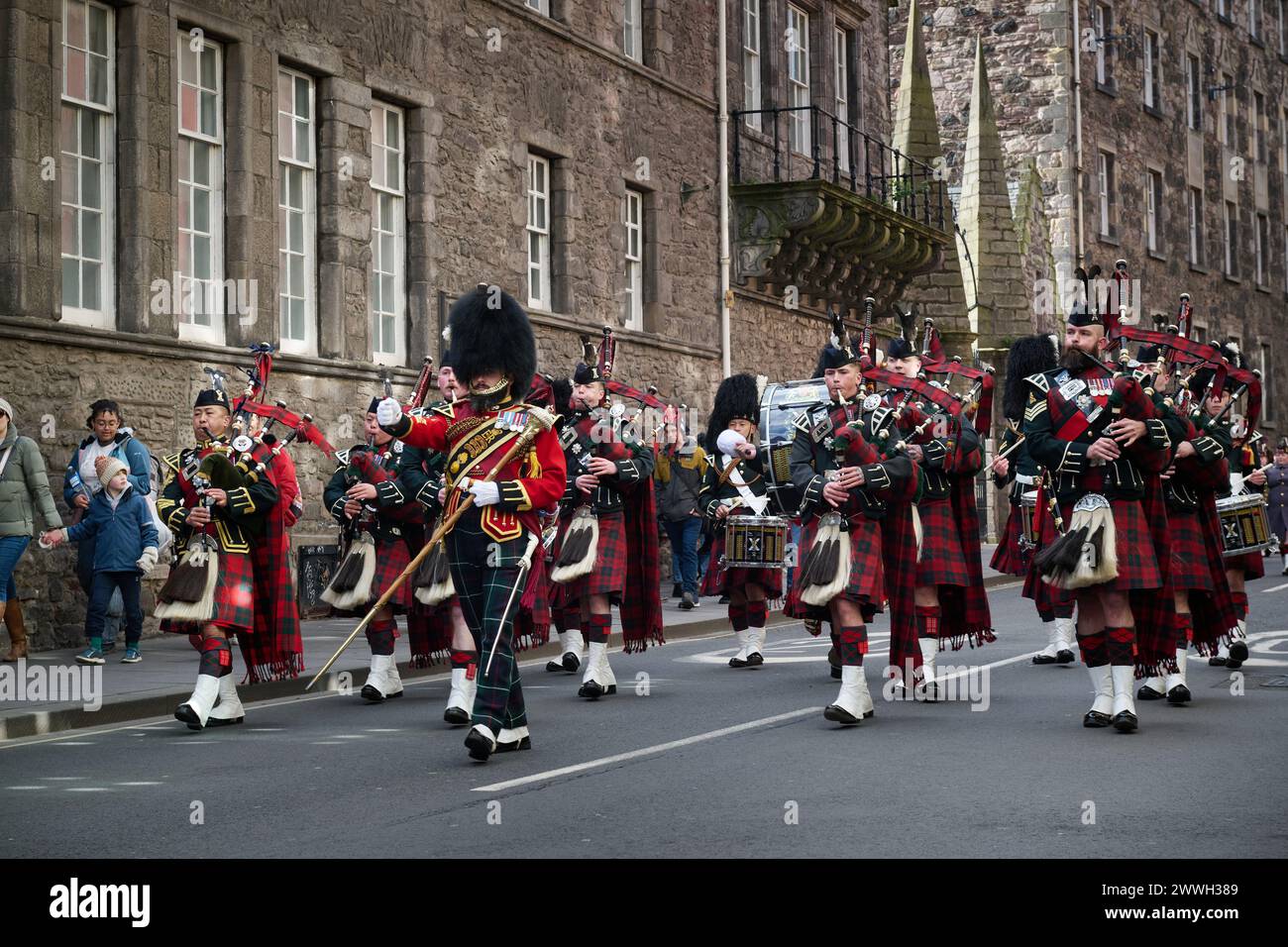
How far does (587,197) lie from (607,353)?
38.6 feet

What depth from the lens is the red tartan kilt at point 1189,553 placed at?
11148 millimetres

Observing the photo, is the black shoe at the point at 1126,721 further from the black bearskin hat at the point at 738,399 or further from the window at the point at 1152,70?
the window at the point at 1152,70

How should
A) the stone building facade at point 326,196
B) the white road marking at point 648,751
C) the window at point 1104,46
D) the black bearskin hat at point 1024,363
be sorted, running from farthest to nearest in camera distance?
the window at point 1104,46
the stone building facade at point 326,196
the black bearskin hat at point 1024,363
the white road marking at point 648,751

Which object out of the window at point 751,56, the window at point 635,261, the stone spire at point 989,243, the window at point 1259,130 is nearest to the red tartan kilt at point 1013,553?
the window at point 635,261

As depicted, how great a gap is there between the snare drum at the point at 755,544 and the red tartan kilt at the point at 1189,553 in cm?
331

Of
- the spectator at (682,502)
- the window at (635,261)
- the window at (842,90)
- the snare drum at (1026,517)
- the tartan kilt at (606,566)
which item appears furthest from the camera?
the window at (842,90)

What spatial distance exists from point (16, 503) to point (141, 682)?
6.06ft

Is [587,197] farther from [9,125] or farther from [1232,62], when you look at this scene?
[1232,62]

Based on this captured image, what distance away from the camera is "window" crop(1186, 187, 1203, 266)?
49906 millimetres

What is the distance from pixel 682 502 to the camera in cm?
2153

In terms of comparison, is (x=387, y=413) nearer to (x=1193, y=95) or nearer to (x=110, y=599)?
(x=110, y=599)

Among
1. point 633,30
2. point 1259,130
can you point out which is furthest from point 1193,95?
point 633,30

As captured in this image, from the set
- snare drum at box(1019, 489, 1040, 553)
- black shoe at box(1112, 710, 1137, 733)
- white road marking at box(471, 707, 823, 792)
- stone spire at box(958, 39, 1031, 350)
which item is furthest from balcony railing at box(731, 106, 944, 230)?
black shoe at box(1112, 710, 1137, 733)

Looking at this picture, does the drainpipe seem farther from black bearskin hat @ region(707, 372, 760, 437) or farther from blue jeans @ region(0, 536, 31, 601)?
blue jeans @ region(0, 536, 31, 601)
